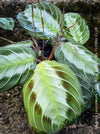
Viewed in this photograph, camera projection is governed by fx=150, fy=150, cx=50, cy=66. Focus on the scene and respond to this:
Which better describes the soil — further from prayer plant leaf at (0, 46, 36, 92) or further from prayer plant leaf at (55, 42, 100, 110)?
prayer plant leaf at (0, 46, 36, 92)

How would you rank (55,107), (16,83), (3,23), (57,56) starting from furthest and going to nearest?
1. (3,23)
2. (57,56)
3. (16,83)
4. (55,107)

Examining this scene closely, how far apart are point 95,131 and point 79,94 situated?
0.44 metres

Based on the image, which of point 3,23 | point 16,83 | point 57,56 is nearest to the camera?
point 16,83

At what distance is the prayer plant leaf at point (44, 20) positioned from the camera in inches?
40.4

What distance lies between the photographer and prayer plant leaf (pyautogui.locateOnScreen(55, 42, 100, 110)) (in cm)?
85

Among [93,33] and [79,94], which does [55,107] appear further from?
[93,33]

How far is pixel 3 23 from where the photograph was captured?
3.45 ft

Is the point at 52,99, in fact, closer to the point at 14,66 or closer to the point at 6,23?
the point at 14,66

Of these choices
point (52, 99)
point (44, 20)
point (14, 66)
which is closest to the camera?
point (52, 99)

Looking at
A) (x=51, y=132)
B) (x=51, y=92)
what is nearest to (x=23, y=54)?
(x=51, y=92)

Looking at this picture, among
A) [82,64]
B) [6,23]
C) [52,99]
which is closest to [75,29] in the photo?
[82,64]

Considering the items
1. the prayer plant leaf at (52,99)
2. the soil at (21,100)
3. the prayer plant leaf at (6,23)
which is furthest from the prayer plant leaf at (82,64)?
the prayer plant leaf at (6,23)

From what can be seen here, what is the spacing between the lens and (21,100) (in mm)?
1096

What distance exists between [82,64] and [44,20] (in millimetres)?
426
